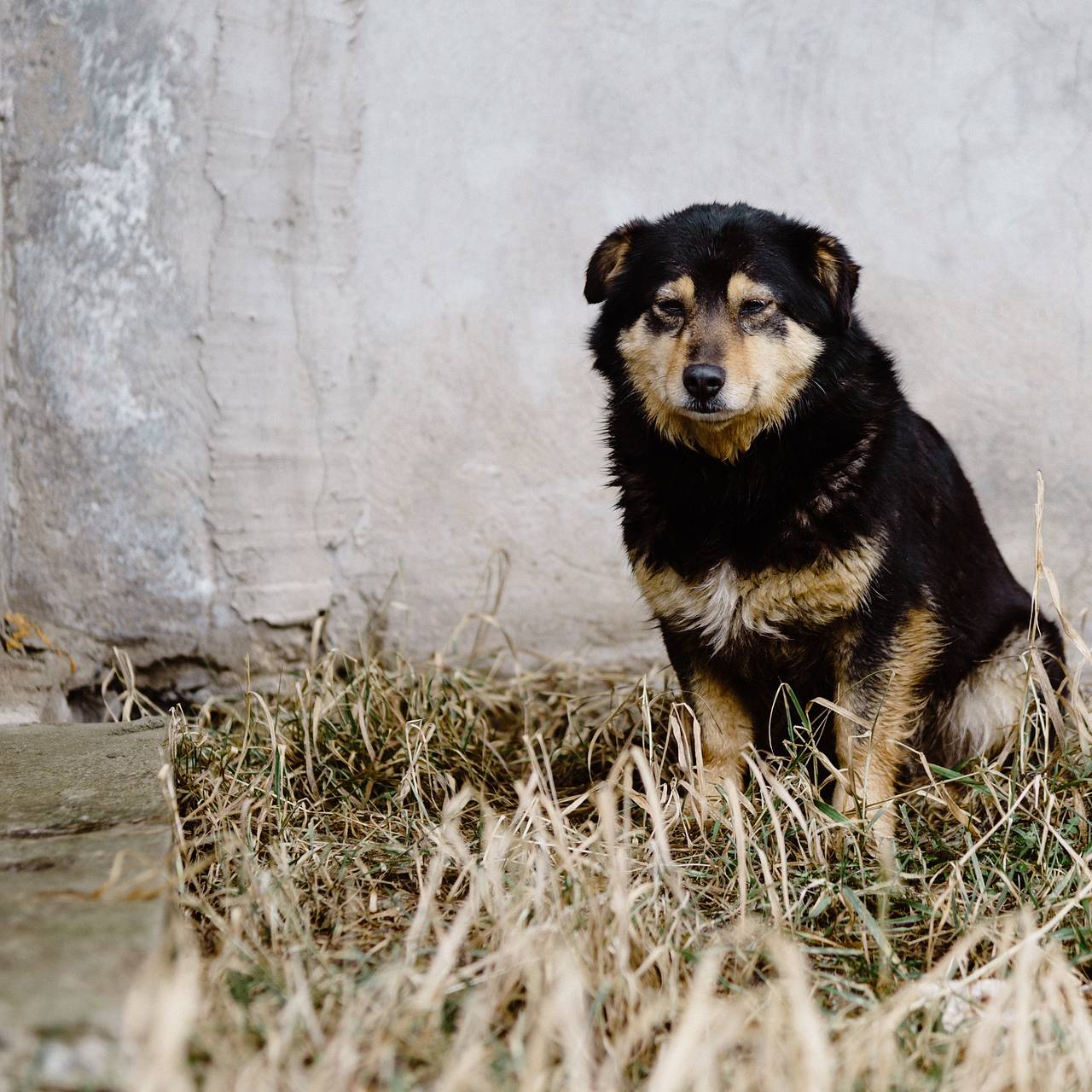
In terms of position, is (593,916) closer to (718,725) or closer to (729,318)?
(718,725)

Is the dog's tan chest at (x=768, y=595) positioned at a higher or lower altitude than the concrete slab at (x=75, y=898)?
higher

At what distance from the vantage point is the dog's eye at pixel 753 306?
3092 millimetres

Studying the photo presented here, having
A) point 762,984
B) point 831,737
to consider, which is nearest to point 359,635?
point 831,737

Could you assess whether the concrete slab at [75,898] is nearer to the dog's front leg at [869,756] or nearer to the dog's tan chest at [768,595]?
the dog's tan chest at [768,595]

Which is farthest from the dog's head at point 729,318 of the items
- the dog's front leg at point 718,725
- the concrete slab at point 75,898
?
the concrete slab at point 75,898

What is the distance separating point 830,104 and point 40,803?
3512 mm

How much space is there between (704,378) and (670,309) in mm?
310

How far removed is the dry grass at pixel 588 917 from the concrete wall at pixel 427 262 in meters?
0.81

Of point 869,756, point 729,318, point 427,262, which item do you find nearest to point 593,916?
point 869,756

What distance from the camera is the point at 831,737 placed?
3457mm

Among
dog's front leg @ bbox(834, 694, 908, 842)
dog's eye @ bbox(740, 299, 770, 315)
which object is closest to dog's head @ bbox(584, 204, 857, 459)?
dog's eye @ bbox(740, 299, 770, 315)

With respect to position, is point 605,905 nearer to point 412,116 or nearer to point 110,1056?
point 110,1056

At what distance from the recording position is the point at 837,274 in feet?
10.2

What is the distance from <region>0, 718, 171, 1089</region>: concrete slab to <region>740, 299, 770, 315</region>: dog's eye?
1838 mm
